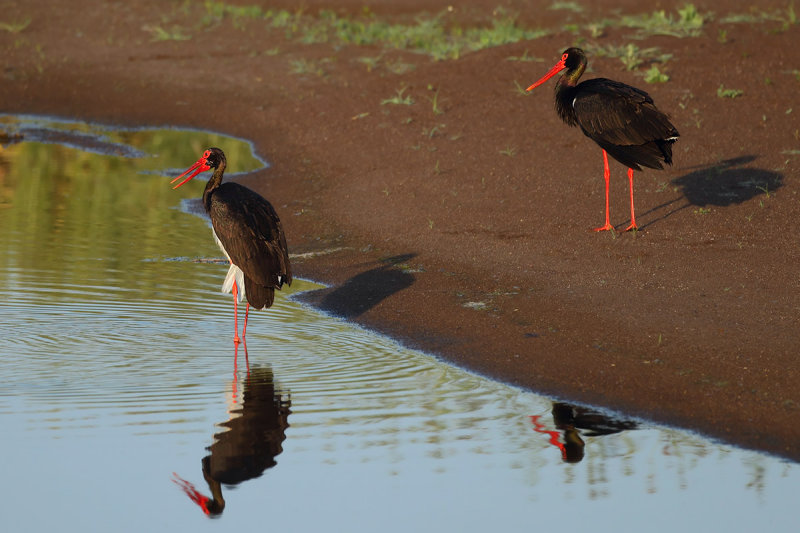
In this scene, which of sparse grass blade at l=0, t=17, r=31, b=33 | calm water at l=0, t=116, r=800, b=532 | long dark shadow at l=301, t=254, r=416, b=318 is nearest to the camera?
calm water at l=0, t=116, r=800, b=532

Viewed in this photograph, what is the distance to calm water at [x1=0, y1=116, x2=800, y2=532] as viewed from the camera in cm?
620

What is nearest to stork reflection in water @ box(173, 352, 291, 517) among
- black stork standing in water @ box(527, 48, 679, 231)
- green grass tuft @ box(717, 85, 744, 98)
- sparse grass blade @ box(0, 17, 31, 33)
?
black stork standing in water @ box(527, 48, 679, 231)

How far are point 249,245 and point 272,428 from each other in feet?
8.31

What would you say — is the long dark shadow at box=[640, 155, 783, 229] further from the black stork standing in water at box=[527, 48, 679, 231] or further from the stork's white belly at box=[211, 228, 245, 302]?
the stork's white belly at box=[211, 228, 245, 302]

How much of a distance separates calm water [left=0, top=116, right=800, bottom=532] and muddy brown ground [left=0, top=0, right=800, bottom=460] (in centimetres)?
50

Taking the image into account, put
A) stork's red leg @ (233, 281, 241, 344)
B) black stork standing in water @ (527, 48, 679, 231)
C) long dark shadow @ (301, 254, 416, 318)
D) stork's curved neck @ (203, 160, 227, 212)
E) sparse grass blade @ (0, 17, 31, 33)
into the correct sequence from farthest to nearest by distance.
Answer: sparse grass blade @ (0, 17, 31, 33) → black stork standing in water @ (527, 48, 679, 231) → long dark shadow @ (301, 254, 416, 318) → stork's curved neck @ (203, 160, 227, 212) → stork's red leg @ (233, 281, 241, 344)

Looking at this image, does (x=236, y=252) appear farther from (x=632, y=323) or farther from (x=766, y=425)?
(x=766, y=425)

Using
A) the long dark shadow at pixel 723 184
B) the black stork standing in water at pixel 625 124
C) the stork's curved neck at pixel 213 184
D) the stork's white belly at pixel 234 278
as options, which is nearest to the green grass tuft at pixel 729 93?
the long dark shadow at pixel 723 184

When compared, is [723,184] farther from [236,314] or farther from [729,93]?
[236,314]

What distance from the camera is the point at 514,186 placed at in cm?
1396

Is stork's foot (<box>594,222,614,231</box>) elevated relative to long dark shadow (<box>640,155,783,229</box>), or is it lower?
lower

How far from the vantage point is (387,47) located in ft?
72.1

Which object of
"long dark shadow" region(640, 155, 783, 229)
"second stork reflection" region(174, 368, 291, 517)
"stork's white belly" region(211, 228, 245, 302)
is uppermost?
"long dark shadow" region(640, 155, 783, 229)

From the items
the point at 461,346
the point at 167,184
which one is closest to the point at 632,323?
the point at 461,346
